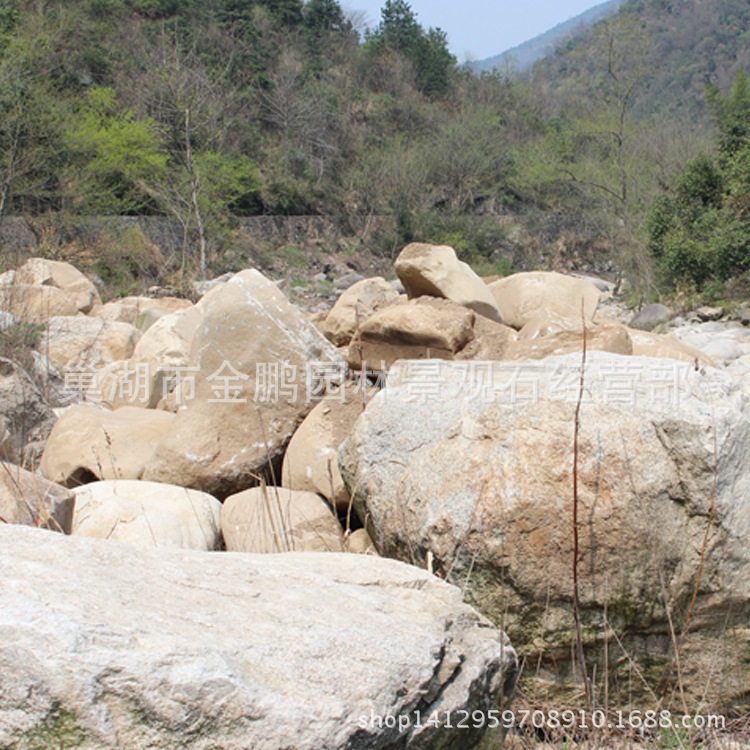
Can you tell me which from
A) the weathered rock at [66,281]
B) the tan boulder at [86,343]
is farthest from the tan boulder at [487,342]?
the weathered rock at [66,281]

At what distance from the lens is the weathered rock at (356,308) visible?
4559 millimetres

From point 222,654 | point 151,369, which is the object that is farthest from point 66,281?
point 222,654

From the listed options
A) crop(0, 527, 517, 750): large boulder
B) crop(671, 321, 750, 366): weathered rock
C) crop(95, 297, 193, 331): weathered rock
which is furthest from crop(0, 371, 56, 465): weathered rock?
crop(671, 321, 750, 366): weathered rock

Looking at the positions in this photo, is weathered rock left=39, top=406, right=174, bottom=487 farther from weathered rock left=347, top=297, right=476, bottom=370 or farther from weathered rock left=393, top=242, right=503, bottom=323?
weathered rock left=393, top=242, right=503, bottom=323

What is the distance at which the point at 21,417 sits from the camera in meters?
3.81

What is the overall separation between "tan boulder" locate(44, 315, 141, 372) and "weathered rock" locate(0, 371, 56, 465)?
1.64m

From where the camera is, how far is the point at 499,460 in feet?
6.54

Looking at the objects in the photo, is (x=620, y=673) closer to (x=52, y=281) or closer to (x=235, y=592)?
(x=235, y=592)

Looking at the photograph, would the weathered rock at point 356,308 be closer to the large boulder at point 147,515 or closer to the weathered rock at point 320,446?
the weathered rock at point 320,446

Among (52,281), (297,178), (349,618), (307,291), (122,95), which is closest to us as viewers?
(349,618)

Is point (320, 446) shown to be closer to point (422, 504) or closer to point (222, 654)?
point (422, 504)

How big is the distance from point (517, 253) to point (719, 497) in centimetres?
2498

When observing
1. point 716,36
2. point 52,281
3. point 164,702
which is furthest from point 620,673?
point 716,36

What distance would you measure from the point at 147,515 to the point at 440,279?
233 cm
